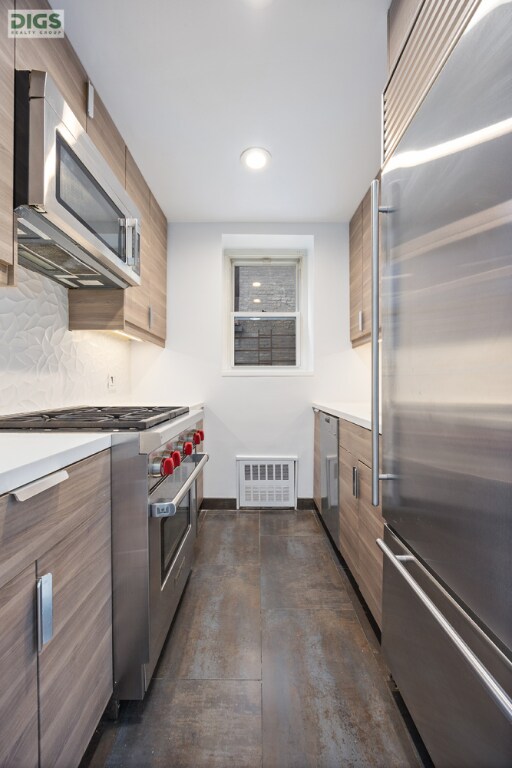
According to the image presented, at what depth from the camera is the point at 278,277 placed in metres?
3.42

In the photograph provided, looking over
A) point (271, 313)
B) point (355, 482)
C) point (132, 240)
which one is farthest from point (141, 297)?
point (355, 482)

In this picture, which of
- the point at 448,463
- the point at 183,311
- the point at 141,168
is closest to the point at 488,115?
the point at 448,463

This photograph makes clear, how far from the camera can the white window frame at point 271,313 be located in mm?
3326

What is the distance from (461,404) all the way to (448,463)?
0.47ft

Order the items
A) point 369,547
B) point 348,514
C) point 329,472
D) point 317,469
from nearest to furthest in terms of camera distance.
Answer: point 369,547 → point 348,514 → point 329,472 → point 317,469

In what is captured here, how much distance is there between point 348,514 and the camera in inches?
75.9

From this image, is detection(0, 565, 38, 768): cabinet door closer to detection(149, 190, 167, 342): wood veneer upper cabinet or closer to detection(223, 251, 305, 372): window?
detection(149, 190, 167, 342): wood veneer upper cabinet

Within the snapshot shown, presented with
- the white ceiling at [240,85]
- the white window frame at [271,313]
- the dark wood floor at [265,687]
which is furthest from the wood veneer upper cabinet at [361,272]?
the dark wood floor at [265,687]

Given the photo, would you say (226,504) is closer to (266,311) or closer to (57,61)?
(266,311)

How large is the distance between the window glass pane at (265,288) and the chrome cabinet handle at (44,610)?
2854 millimetres

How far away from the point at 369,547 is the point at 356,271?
2.07 meters

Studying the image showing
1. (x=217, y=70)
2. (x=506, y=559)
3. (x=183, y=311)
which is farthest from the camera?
(x=183, y=311)

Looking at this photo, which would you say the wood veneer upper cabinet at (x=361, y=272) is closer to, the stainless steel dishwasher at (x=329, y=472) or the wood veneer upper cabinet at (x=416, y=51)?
the stainless steel dishwasher at (x=329, y=472)

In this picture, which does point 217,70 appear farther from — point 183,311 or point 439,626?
point 439,626
